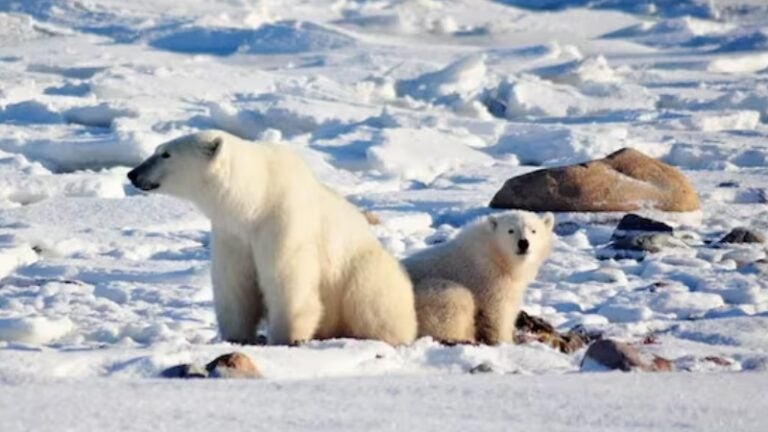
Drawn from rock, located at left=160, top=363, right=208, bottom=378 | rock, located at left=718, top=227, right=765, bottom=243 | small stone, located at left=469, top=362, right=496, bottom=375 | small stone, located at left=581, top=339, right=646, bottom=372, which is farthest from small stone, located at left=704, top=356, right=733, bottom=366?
rock, located at left=718, top=227, right=765, bottom=243

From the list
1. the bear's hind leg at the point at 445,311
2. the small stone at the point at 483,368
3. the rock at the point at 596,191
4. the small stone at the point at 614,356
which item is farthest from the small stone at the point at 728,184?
the small stone at the point at 483,368

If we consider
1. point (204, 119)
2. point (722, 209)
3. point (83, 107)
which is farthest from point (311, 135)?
point (722, 209)

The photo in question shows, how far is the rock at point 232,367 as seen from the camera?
4.39 metres

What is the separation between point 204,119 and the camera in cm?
1594

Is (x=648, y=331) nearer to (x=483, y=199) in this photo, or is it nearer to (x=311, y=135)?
(x=483, y=199)

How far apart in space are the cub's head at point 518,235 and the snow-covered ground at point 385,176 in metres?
0.51

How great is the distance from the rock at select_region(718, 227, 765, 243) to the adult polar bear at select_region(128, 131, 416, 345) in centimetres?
458

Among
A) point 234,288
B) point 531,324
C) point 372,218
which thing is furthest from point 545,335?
point 372,218

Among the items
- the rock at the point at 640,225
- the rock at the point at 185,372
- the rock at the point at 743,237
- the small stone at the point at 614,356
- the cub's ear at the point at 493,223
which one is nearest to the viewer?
the rock at the point at 185,372

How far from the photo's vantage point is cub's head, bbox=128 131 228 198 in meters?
5.34

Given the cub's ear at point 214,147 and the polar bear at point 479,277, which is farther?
the polar bear at point 479,277

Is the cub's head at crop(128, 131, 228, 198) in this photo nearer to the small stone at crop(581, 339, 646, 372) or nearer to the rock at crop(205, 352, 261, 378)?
the rock at crop(205, 352, 261, 378)

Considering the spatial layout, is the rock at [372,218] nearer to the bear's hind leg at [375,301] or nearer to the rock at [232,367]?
the bear's hind leg at [375,301]

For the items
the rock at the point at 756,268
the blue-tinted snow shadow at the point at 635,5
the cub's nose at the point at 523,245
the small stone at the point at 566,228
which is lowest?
the blue-tinted snow shadow at the point at 635,5
